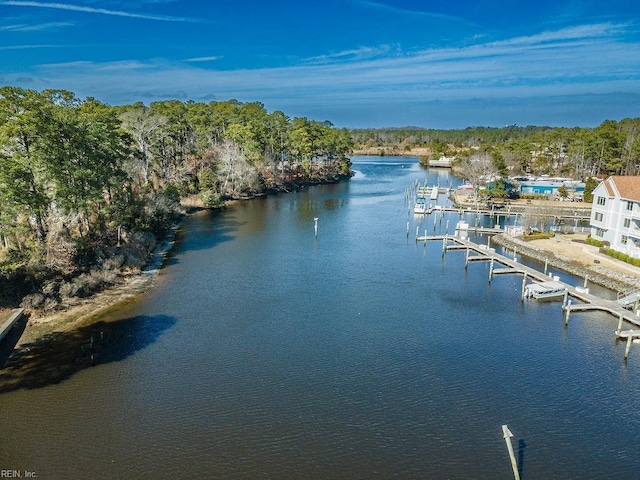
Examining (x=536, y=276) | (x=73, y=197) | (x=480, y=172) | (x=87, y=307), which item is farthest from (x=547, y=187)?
(x=87, y=307)

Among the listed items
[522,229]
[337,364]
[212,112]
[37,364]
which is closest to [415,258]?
[522,229]

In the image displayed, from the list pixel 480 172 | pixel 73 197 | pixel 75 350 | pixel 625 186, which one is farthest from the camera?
pixel 480 172

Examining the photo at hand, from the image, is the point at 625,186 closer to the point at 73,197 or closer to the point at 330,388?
the point at 330,388

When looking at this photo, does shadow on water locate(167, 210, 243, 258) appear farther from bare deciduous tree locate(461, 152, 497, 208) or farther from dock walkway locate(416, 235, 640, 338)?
bare deciduous tree locate(461, 152, 497, 208)

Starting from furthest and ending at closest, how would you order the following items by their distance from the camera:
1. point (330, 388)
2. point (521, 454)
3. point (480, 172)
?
1. point (480, 172)
2. point (330, 388)
3. point (521, 454)

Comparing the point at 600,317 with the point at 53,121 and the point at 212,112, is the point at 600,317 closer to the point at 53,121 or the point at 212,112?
the point at 53,121

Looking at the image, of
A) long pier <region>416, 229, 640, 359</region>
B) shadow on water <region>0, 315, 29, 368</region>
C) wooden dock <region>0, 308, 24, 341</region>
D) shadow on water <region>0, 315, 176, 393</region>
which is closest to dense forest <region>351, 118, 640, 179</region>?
long pier <region>416, 229, 640, 359</region>

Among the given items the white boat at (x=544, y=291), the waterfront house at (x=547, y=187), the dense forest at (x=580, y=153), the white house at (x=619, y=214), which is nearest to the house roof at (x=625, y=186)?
the white house at (x=619, y=214)
